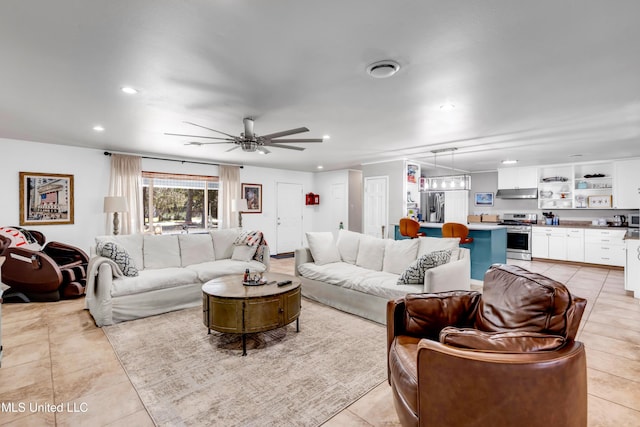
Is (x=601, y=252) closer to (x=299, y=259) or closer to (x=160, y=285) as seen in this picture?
(x=299, y=259)

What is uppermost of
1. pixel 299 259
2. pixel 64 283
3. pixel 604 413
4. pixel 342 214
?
pixel 342 214

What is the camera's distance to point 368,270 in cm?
423

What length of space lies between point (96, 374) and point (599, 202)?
944 centimetres

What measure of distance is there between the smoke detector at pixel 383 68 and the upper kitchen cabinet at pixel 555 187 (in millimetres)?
7215

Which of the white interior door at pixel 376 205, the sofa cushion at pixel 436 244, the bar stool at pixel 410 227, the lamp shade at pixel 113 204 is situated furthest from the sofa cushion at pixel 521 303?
the lamp shade at pixel 113 204

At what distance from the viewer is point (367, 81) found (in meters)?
2.61

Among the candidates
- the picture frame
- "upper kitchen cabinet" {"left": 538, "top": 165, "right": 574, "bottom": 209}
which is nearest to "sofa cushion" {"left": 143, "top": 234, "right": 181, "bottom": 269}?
"upper kitchen cabinet" {"left": 538, "top": 165, "right": 574, "bottom": 209}

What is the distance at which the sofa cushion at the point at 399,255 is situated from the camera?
3.94m

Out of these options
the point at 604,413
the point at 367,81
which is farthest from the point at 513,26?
the point at 604,413

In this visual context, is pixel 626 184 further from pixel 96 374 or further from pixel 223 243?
pixel 96 374

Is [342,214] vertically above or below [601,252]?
above

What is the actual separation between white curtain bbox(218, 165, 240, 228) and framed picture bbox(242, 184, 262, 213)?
36 cm

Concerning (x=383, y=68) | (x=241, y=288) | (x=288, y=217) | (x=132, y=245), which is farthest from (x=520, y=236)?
(x=132, y=245)

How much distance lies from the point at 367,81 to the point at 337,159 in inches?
163
